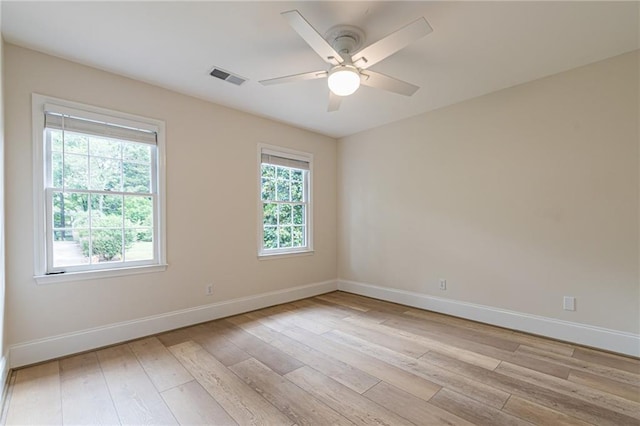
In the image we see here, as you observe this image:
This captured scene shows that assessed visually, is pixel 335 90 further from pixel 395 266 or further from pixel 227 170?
pixel 395 266

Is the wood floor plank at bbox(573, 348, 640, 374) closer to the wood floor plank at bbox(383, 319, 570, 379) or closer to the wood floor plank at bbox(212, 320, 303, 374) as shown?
the wood floor plank at bbox(383, 319, 570, 379)

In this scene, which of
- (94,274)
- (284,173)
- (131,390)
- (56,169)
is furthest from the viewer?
(284,173)

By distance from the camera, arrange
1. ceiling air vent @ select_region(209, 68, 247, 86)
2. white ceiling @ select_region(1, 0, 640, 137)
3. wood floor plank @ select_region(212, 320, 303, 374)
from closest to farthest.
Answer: white ceiling @ select_region(1, 0, 640, 137) < wood floor plank @ select_region(212, 320, 303, 374) < ceiling air vent @ select_region(209, 68, 247, 86)

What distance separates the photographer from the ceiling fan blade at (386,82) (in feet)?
7.62

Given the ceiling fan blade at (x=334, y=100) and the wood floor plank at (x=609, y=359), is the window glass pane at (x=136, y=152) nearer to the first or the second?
the ceiling fan blade at (x=334, y=100)

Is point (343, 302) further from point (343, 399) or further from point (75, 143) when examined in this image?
point (75, 143)

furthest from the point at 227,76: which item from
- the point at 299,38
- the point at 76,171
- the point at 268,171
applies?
the point at 76,171

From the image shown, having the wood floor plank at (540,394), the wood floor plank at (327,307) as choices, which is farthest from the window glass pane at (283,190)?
the wood floor plank at (540,394)

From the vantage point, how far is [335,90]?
222 cm

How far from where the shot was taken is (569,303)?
286 centimetres

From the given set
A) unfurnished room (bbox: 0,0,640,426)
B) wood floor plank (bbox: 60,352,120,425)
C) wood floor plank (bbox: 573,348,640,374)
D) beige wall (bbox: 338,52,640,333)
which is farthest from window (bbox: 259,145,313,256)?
wood floor plank (bbox: 573,348,640,374)

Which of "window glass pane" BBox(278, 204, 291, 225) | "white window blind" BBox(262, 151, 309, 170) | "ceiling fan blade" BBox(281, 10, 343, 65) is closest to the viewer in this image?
"ceiling fan blade" BBox(281, 10, 343, 65)

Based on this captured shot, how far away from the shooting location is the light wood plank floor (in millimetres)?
1823

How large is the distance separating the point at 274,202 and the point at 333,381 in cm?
256
